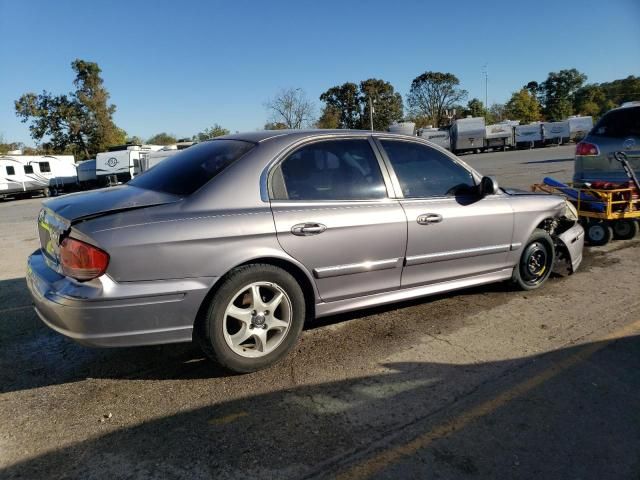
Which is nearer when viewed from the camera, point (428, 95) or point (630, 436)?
point (630, 436)

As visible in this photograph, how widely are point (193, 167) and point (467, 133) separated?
145 ft

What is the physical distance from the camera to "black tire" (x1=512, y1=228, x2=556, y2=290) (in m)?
4.63

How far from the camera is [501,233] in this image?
4.29 metres

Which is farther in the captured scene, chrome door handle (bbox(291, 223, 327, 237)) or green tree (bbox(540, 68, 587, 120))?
green tree (bbox(540, 68, 587, 120))

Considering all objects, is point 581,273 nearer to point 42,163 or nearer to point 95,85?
point 42,163

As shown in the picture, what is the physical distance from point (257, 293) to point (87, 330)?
1027 mm

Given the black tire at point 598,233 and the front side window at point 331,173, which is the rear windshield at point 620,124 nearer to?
the black tire at point 598,233

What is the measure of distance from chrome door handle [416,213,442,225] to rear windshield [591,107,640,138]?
15.0ft

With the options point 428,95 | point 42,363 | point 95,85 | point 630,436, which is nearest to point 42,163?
point 95,85

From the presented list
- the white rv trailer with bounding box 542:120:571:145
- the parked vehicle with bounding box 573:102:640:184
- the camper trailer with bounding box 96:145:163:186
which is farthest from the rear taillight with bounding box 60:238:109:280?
the white rv trailer with bounding box 542:120:571:145

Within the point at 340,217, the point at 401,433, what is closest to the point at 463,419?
the point at 401,433

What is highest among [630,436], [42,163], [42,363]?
[42,163]

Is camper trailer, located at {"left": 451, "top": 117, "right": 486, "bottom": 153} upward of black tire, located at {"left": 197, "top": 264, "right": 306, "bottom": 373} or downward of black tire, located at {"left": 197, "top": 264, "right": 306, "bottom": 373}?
upward

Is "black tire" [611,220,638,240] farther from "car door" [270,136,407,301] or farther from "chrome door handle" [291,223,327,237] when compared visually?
"chrome door handle" [291,223,327,237]
